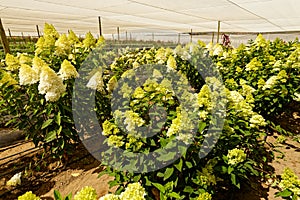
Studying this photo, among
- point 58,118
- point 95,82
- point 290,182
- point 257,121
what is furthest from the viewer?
point 95,82

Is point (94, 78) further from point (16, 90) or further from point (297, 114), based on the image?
point (297, 114)

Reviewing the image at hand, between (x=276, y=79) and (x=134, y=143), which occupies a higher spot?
(x=276, y=79)

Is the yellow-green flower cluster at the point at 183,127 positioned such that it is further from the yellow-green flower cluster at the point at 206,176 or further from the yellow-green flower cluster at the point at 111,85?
the yellow-green flower cluster at the point at 111,85

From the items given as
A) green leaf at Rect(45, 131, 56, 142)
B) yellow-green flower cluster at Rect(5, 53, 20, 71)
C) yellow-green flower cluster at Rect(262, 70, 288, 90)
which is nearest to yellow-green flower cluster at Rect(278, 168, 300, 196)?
yellow-green flower cluster at Rect(262, 70, 288, 90)

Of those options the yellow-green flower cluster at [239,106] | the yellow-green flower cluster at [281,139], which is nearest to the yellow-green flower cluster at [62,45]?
the yellow-green flower cluster at [239,106]

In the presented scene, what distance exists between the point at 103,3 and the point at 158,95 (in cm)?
235

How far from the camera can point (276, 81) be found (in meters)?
2.38

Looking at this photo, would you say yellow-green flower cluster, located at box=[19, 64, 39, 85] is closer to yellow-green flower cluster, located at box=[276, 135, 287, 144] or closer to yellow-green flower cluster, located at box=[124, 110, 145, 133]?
yellow-green flower cluster, located at box=[124, 110, 145, 133]

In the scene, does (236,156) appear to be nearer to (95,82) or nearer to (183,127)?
(183,127)

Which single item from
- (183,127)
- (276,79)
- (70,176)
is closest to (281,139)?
(276,79)

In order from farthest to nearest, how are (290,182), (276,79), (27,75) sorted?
1. (276,79)
2. (27,75)
3. (290,182)

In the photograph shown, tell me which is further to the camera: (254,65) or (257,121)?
(254,65)

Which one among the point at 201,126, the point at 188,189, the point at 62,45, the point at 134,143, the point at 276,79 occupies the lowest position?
the point at 188,189

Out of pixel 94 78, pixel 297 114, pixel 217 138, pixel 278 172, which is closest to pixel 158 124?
pixel 217 138
